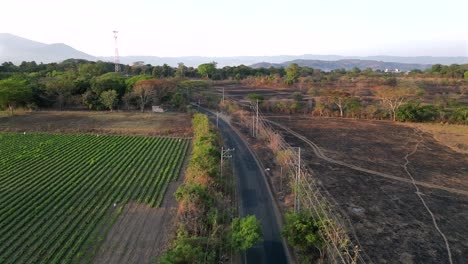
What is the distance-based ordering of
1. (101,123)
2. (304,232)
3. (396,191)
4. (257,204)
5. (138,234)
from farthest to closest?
1. (101,123)
2. (396,191)
3. (257,204)
4. (138,234)
5. (304,232)

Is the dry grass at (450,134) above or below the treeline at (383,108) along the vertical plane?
below

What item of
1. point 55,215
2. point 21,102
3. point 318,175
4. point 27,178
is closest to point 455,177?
point 318,175

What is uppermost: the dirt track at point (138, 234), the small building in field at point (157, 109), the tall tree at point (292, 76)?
the tall tree at point (292, 76)

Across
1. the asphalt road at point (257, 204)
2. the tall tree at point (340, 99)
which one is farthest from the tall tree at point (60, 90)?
the tall tree at point (340, 99)

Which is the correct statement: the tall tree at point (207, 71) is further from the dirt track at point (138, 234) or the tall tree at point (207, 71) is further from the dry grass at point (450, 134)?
the dirt track at point (138, 234)

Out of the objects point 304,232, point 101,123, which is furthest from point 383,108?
point 101,123

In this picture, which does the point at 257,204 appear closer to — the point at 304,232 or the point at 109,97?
the point at 304,232

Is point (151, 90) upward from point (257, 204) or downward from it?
upward

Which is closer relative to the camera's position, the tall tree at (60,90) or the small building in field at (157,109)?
the tall tree at (60,90)
